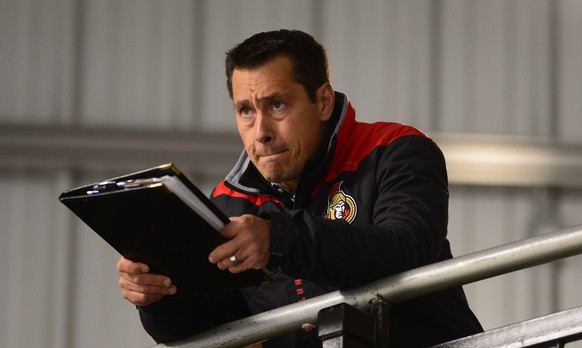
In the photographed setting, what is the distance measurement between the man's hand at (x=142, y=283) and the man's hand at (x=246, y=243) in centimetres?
26

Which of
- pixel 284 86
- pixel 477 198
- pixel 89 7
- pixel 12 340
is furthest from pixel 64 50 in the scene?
pixel 284 86

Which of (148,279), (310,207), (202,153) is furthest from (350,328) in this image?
(202,153)

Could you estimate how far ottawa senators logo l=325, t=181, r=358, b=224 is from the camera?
8.69 ft

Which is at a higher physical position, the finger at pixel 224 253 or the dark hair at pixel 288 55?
the dark hair at pixel 288 55

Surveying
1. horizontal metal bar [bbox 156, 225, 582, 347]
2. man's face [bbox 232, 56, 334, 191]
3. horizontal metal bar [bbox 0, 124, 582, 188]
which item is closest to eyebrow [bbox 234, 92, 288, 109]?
man's face [bbox 232, 56, 334, 191]

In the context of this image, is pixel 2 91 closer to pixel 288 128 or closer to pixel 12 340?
pixel 12 340

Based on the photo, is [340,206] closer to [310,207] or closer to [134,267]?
[310,207]

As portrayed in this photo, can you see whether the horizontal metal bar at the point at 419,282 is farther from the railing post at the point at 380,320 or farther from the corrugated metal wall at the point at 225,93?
the corrugated metal wall at the point at 225,93

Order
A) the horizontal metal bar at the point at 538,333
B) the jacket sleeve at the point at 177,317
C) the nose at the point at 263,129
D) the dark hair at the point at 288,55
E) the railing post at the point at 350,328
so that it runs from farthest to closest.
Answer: the dark hair at the point at 288,55 → the nose at the point at 263,129 → the jacket sleeve at the point at 177,317 → the railing post at the point at 350,328 → the horizontal metal bar at the point at 538,333

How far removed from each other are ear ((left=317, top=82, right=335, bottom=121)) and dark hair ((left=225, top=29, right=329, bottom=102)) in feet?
0.05

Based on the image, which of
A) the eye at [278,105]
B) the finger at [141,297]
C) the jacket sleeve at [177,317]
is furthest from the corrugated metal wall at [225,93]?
the finger at [141,297]

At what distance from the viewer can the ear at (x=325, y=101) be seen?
2.90 meters

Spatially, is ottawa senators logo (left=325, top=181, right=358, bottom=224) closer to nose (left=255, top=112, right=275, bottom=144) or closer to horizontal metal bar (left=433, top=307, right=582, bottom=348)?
nose (left=255, top=112, right=275, bottom=144)

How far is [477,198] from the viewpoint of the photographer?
6.31m
